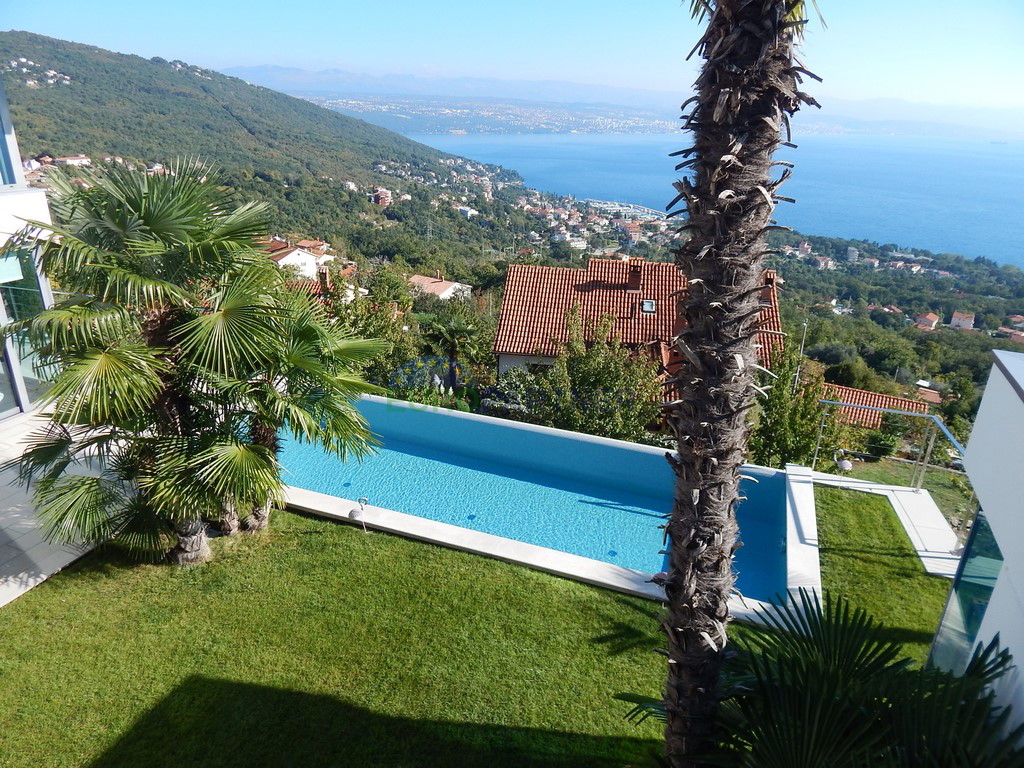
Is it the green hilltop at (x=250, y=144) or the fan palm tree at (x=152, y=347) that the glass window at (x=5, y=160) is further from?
the green hilltop at (x=250, y=144)

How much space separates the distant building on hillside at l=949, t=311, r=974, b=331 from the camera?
1730 inches

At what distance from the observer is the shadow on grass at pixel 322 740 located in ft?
15.3

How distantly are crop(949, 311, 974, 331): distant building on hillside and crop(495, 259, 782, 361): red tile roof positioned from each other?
1368 inches

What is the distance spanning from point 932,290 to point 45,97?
80950 millimetres

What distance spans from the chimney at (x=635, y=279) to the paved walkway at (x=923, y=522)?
40.9 ft

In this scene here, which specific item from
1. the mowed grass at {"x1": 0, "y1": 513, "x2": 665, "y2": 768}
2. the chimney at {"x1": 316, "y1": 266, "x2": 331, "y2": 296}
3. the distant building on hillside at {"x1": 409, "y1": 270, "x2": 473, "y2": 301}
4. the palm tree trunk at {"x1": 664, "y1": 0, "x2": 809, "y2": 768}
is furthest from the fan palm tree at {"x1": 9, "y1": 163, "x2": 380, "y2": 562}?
the distant building on hillside at {"x1": 409, "y1": 270, "x2": 473, "y2": 301}

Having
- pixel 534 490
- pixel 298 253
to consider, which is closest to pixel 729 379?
pixel 534 490

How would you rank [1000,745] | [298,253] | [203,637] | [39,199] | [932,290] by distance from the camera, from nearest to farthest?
[1000,745] < [203,637] < [39,199] < [298,253] < [932,290]

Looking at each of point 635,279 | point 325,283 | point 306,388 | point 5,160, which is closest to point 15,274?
point 5,160

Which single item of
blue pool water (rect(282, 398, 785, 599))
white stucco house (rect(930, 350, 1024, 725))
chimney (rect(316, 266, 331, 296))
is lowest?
blue pool water (rect(282, 398, 785, 599))

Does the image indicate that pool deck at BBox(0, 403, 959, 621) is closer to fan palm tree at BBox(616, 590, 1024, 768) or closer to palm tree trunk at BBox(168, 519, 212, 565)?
palm tree trunk at BBox(168, 519, 212, 565)

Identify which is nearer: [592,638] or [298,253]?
[592,638]

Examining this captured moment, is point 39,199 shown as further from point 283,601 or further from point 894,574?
point 894,574

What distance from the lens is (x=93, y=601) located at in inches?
247
